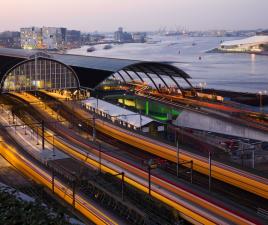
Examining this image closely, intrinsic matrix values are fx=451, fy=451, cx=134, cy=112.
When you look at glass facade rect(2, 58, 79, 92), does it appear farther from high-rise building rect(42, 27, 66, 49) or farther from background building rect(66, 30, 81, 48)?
background building rect(66, 30, 81, 48)

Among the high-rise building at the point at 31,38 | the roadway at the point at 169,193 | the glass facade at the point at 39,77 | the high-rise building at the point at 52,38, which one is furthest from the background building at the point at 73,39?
the roadway at the point at 169,193

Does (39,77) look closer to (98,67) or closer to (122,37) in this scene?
(98,67)

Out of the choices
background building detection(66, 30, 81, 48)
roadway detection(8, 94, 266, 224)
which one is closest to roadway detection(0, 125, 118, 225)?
roadway detection(8, 94, 266, 224)

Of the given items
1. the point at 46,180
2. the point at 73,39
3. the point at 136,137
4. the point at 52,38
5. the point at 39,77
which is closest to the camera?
the point at 46,180

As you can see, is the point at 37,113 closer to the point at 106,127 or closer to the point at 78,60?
the point at 106,127

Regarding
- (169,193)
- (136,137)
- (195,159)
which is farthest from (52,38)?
(169,193)

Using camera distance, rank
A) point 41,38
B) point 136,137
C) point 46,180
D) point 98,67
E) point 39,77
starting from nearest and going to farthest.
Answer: point 46,180
point 136,137
point 39,77
point 98,67
point 41,38
